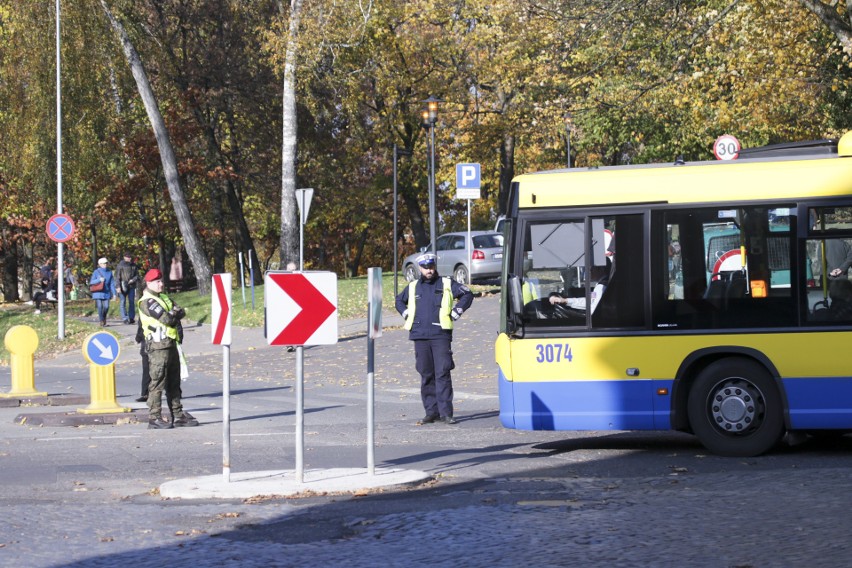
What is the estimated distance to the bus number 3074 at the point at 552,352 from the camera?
1195 centimetres

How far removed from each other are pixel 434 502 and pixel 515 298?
295 cm

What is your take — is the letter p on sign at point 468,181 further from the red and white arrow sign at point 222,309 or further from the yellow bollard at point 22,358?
the red and white arrow sign at point 222,309

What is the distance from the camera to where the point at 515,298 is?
11.8 metres

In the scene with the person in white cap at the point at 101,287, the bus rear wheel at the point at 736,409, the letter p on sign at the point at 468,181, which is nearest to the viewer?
the bus rear wheel at the point at 736,409

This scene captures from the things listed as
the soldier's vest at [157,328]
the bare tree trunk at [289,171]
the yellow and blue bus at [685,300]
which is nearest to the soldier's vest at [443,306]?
the yellow and blue bus at [685,300]

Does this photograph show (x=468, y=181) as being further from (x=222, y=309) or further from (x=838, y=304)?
(x=222, y=309)

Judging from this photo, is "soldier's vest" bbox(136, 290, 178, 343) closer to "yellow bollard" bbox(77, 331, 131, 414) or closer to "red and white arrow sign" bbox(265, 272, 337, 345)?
"yellow bollard" bbox(77, 331, 131, 414)

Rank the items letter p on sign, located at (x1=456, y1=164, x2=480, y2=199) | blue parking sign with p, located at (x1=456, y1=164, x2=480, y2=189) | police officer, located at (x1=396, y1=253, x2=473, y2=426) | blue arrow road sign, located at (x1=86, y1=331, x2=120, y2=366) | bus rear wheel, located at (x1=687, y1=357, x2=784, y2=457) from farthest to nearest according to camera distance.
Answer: blue parking sign with p, located at (x1=456, y1=164, x2=480, y2=189) → letter p on sign, located at (x1=456, y1=164, x2=480, y2=199) → blue arrow road sign, located at (x1=86, y1=331, x2=120, y2=366) → police officer, located at (x1=396, y1=253, x2=473, y2=426) → bus rear wheel, located at (x1=687, y1=357, x2=784, y2=457)

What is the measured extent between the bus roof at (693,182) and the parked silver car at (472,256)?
25.4m

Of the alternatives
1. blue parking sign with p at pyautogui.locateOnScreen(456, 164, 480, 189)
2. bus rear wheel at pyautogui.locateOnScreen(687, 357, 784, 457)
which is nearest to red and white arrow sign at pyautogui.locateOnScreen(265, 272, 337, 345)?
bus rear wheel at pyautogui.locateOnScreen(687, 357, 784, 457)

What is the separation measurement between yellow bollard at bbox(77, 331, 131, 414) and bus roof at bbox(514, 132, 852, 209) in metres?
6.70

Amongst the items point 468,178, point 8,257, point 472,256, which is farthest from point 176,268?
point 468,178

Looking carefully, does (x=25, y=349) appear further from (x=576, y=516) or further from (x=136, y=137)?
(x=136, y=137)

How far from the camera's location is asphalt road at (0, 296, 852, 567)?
7.45m
